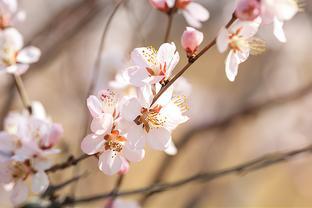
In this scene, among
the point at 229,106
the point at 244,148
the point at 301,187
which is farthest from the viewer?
the point at 301,187

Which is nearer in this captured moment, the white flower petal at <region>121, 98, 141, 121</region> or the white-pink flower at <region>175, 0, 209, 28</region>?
the white flower petal at <region>121, 98, 141, 121</region>

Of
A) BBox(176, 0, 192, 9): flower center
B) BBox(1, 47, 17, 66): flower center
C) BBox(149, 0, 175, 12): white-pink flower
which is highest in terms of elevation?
BBox(1, 47, 17, 66): flower center

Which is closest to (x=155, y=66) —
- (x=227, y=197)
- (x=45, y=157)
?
(x=45, y=157)

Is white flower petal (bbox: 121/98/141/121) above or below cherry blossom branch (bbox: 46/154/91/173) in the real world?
above

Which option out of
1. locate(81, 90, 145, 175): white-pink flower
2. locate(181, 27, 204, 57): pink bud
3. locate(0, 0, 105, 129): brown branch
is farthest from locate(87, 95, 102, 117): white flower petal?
locate(0, 0, 105, 129): brown branch

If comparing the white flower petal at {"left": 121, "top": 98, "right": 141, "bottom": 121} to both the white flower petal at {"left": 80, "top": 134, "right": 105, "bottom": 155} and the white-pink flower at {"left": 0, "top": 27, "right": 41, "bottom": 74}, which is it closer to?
the white flower petal at {"left": 80, "top": 134, "right": 105, "bottom": 155}

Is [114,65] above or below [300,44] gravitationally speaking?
above

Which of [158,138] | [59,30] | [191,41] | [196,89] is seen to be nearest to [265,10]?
[191,41]

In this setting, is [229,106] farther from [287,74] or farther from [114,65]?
[114,65]
